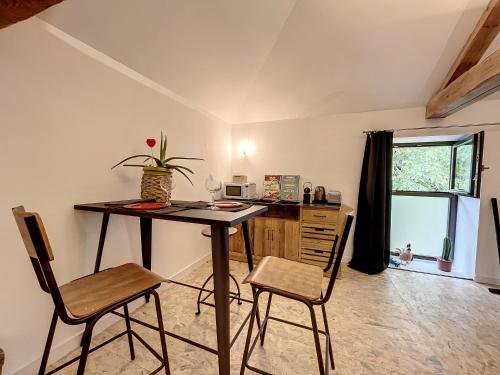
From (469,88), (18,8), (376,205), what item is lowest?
(376,205)

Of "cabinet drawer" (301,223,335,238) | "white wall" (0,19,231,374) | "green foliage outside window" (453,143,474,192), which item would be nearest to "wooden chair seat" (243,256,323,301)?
"white wall" (0,19,231,374)

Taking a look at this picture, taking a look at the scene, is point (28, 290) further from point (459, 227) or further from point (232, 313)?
point (459, 227)

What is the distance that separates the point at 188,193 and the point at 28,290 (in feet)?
5.23

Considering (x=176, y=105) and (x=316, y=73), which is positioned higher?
(x=316, y=73)

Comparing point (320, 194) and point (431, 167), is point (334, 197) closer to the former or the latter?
point (320, 194)

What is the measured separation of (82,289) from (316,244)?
96.3 inches

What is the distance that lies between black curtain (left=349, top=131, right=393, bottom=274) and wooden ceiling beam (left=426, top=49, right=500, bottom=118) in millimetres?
566

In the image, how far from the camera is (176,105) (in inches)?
97.0

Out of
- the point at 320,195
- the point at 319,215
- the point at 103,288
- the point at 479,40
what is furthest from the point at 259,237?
the point at 479,40

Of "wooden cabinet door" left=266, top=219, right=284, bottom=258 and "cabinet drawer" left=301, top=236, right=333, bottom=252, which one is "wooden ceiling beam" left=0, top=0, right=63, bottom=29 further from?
"cabinet drawer" left=301, top=236, right=333, bottom=252

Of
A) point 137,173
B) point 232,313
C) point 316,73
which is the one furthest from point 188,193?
point 316,73

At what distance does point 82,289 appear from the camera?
3.68ft

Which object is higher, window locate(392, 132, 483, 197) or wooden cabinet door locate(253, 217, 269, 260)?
window locate(392, 132, 483, 197)

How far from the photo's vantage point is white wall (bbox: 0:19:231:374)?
124 centimetres
